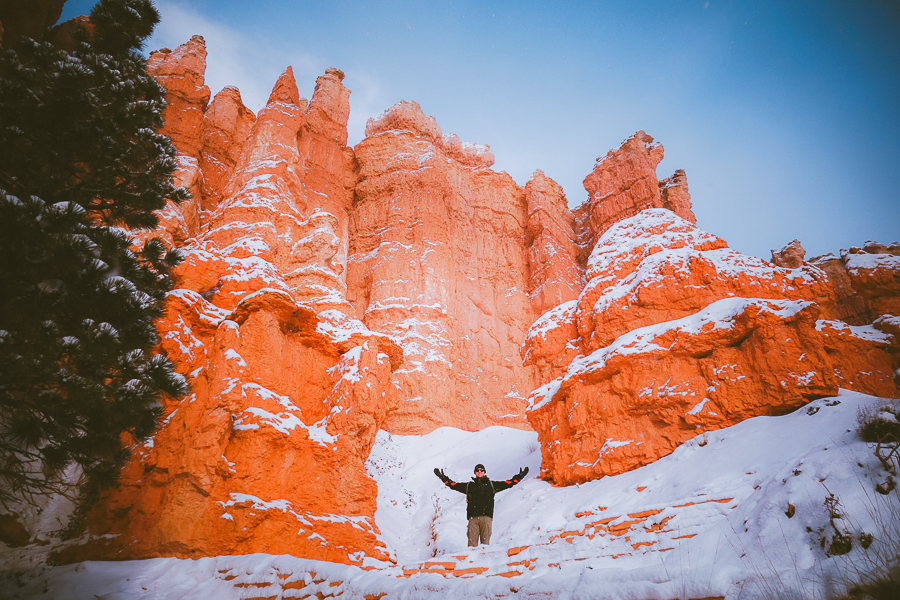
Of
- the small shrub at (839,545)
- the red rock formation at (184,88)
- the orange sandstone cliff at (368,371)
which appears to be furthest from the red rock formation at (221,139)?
the small shrub at (839,545)

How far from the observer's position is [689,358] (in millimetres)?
10781

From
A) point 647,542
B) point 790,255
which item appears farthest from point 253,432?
point 790,255

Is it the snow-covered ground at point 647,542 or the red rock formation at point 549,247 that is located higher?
the red rock formation at point 549,247

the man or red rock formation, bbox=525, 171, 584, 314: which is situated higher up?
red rock formation, bbox=525, 171, 584, 314

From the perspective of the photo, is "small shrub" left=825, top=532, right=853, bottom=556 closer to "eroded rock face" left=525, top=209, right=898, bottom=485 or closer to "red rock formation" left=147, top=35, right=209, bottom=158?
"eroded rock face" left=525, top=209, right=898, bottom=485

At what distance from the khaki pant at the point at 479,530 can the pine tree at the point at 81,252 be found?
5.48m

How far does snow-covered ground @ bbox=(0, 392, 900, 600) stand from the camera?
3.24 metres

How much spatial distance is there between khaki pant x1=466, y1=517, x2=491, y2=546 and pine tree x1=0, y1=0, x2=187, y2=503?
548 cm

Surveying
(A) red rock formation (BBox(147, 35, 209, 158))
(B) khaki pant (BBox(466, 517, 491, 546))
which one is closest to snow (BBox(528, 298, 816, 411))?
(B) khaki pant (BBox(466, 517, 491, 546))

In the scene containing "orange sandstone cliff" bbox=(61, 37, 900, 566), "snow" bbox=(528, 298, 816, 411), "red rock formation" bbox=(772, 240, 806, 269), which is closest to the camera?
"orange sandstone cliff" bbox=(61, 37, 900, 566)

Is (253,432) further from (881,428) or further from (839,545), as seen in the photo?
(881,428)

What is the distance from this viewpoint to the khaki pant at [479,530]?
778 centimetres

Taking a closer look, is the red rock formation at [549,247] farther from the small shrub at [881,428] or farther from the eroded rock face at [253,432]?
the small shrub at [881,428]

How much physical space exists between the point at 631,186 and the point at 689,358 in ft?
92.0
